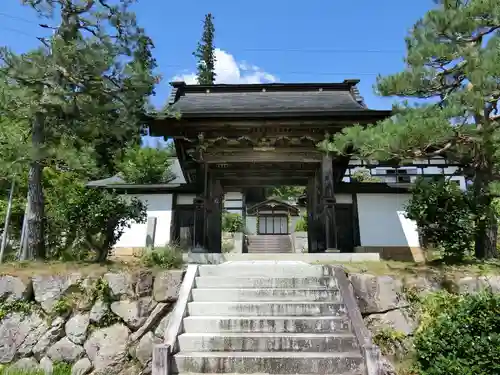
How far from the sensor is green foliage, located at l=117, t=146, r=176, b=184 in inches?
822

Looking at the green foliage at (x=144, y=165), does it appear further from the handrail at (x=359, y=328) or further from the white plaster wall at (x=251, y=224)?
the handrail at (x=359, y=328)

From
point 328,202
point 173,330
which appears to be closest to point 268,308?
point 173,330

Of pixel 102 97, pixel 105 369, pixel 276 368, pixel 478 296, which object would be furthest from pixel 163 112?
pixel 478 296

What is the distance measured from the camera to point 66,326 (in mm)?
6367

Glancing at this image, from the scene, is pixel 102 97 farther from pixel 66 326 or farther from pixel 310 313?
pixel 310 313

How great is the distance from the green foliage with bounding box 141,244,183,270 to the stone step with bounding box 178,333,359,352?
2033 millimetres

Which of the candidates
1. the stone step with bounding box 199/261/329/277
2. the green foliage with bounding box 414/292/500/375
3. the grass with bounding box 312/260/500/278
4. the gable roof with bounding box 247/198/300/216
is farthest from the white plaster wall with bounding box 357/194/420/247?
the gable roof with bounding box 247/198/300/216

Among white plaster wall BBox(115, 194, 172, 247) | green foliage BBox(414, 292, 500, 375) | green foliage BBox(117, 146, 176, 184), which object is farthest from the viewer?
green foliage BBox(117, 146, 176, 184)

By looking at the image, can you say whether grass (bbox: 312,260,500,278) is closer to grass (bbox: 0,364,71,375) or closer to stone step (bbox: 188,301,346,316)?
stone step (bbox: 188,301,346,316)

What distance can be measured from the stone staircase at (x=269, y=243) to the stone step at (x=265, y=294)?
67.3ft

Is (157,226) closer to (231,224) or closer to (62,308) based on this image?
(62,308)

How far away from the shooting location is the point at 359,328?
17.3 feet

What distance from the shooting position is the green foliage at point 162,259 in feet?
23.2

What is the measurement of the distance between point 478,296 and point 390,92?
445cm
